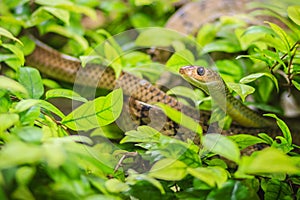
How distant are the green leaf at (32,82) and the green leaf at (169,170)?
1.31 ft

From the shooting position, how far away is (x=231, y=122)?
1.49 meters

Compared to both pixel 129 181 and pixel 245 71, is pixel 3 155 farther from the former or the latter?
pixel 245 71

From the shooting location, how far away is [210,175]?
85 cm

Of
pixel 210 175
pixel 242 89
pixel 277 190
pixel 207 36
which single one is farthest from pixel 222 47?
pixel 210 175

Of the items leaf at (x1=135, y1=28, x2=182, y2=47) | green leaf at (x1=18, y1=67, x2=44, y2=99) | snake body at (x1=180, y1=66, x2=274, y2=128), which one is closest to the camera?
green leaf at (x1=18, y1=67, x2=44, y2=99)

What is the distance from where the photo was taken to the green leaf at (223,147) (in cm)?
78

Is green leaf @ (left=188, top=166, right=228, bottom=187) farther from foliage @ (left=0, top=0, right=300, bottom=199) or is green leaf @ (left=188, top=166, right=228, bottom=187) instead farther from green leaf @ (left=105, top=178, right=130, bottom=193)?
green leaf @ (left=105, top=178, right=130, bottom=193)

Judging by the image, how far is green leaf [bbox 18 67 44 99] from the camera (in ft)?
3.58

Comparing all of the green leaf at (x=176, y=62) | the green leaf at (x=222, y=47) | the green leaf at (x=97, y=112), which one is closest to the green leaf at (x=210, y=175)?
the green leaf at (x=97, y=112)

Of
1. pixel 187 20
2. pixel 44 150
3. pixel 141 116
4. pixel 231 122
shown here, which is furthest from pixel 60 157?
pixel 187 20

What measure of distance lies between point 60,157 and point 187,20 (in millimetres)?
1649

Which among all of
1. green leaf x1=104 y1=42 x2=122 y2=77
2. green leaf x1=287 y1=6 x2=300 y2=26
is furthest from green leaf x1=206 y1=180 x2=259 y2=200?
green leaf x1=104 y1=42 x2=122 y2=77

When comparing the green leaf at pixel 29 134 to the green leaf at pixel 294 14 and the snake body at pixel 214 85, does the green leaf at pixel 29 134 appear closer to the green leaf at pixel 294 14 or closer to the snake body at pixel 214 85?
the snake body at pixel 214 85

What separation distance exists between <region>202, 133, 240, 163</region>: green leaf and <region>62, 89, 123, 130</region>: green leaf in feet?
0.80
